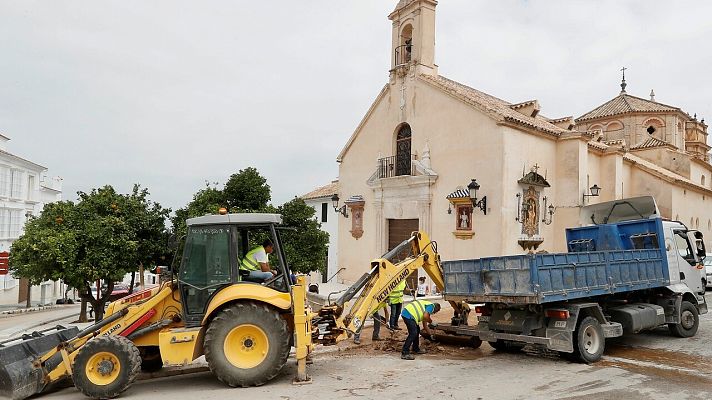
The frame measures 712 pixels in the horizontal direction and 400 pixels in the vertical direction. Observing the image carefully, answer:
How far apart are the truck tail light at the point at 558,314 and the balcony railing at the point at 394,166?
10490mm

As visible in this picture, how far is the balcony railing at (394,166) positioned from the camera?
727 inches

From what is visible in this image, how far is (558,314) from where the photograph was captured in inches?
313

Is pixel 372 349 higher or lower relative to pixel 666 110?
lower

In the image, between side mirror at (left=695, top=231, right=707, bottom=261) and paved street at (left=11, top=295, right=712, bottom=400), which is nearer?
paved street at (left=11, top=295, right=712, bottom=400)

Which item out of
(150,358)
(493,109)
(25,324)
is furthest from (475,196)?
(25,324)

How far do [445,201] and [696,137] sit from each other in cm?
2645

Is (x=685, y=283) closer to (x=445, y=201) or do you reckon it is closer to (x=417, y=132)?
(x=445, y=201)

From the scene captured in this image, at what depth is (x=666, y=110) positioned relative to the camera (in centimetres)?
2914

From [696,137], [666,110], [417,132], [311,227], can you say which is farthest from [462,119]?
[696,137]

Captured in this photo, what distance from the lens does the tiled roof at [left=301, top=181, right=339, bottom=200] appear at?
28.2m

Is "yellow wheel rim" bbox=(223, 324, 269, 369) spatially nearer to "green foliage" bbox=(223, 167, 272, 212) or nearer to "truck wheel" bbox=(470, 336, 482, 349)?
"truck wheel" bbox=(470, 336, 482, 349)

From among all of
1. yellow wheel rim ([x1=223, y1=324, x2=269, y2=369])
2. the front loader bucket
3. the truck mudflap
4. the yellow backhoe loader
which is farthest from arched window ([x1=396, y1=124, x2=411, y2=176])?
the front loader bucket

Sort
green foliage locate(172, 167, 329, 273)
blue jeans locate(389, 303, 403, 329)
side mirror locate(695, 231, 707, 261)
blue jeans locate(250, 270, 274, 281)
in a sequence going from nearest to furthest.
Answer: blue jeans locate(250, 270, 274, 281) → blue jeans locate(389, 303, 403, 329) → side mirror locate(695, 231, 707, 261) → green foliage locate(172, 167, 329, 273)

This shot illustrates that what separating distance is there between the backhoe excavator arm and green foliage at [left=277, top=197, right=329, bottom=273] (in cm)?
879
